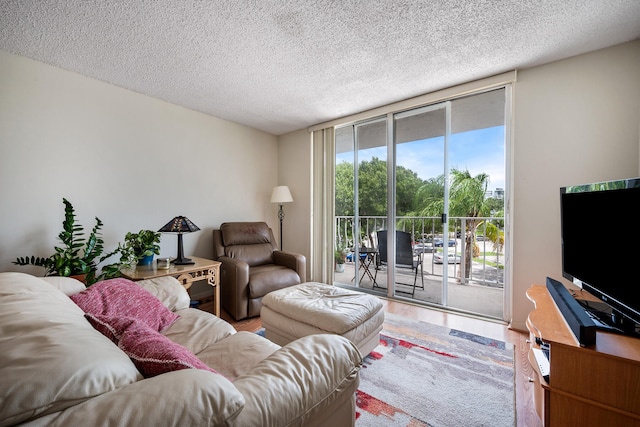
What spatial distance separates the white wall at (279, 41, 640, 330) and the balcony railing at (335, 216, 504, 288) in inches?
49.0

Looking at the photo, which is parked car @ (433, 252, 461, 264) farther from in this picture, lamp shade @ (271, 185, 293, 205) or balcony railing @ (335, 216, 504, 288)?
lamp shade @ (271, 185, 293, 205)

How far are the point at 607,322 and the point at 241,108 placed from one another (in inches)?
141

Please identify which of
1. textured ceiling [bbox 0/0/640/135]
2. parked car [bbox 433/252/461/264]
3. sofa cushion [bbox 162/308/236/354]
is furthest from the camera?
parked car [bbox 433/252/461/264]

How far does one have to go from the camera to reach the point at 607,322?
125 cm

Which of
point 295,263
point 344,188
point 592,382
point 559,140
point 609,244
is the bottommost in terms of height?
point 592,382

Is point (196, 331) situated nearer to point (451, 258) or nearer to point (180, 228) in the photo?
point (180, 228)

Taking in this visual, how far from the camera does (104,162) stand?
2.54 metres

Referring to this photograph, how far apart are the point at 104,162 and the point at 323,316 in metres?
2.63

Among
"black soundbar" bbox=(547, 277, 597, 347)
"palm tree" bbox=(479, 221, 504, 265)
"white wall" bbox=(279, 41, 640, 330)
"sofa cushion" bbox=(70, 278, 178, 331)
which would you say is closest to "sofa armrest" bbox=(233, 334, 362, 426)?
"sofa cushion" bbox=(70, 278, 178, 331)

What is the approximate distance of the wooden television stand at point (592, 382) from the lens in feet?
3.24

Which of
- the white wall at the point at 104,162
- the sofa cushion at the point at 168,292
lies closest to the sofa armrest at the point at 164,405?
the sofa cushion at the point at 168,292

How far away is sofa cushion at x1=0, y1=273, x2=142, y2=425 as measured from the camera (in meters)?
0.45

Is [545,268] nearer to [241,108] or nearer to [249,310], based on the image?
[249,310]

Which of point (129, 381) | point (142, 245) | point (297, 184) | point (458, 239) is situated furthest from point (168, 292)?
point (458, 239)
